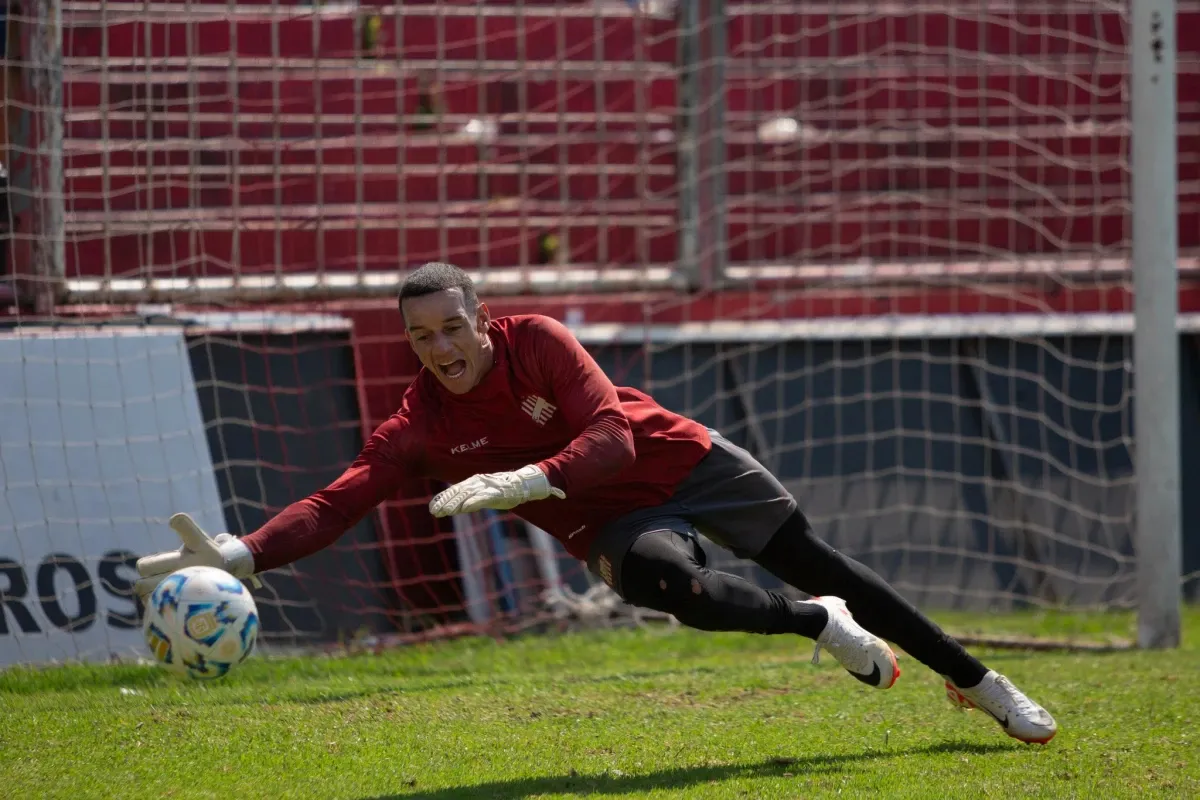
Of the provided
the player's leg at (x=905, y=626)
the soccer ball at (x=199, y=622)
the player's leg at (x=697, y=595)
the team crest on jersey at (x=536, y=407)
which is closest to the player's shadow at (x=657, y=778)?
the player's leg at (x=905, y=626)

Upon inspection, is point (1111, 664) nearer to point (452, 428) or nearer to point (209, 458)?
point (452, 428)

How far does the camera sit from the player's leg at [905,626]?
15.6 feet

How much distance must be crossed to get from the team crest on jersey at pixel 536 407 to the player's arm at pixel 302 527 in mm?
404

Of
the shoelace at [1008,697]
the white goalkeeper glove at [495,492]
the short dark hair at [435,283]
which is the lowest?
the shoelace at [1008,697]

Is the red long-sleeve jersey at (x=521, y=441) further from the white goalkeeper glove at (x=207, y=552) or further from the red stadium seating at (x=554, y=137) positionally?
the red stadium seating at (x=554, y=137)

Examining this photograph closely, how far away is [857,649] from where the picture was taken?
15.0 ft

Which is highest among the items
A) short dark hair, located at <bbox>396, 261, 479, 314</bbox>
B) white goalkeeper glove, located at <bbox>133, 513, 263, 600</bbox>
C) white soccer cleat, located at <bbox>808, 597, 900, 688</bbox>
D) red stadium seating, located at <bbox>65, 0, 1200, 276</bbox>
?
red stadium seating, located at <bbox>65, 0, 1200, 276</bbox>

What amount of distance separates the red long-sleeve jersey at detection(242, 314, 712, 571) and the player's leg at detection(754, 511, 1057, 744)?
0.47m

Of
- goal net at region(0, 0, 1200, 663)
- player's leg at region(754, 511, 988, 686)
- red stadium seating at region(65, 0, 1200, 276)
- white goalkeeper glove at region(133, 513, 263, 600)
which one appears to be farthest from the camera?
red stadium seating at region(65, 0, 1200, 276)

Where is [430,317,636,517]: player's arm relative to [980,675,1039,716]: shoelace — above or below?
above

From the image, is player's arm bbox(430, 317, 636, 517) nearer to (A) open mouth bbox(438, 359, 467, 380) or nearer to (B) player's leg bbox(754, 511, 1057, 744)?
(A) open mouth bbox(438, 359, 467, 380)

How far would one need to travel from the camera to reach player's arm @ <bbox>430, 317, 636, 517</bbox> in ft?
13.5

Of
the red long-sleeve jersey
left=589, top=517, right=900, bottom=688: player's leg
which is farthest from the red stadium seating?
left=589, top=517, right=900, bottom=688: player's leg

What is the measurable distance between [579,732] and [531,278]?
408cm
